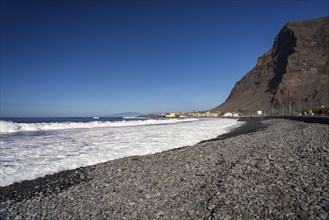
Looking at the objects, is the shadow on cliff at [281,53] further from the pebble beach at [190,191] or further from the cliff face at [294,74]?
the pebble beach at [190,191]

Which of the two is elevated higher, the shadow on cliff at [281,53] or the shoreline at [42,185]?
A: the shadow on cliff at [281,53]

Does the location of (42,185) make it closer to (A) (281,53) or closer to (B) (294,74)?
(B) (294,74)

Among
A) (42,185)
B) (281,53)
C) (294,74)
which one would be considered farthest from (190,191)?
(281,53)

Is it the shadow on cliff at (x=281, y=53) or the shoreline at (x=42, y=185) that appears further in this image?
the shadow on cliff at (x=281, y=53)

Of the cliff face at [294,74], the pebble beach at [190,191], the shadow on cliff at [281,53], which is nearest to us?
the pebble beach at [190,191]

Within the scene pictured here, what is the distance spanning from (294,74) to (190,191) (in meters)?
154

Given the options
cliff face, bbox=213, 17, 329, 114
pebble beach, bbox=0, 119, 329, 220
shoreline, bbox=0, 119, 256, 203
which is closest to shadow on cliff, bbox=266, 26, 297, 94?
cliff face, bbox=213, 17, 329, 114

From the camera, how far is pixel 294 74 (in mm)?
142625

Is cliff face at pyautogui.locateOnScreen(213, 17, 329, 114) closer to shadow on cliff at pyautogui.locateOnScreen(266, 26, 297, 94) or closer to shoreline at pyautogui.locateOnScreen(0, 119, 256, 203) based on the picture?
shadow on cliff at pyautogui.locateOnScreen(266, 26, 297, 94)

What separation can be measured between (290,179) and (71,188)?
6.01 m

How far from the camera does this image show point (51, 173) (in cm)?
943

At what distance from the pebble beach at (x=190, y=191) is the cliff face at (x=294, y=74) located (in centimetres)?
12138

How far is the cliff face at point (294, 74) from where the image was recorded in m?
128

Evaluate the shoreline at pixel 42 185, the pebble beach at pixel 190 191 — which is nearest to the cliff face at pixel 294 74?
the pebble beach at pixel 190 191
